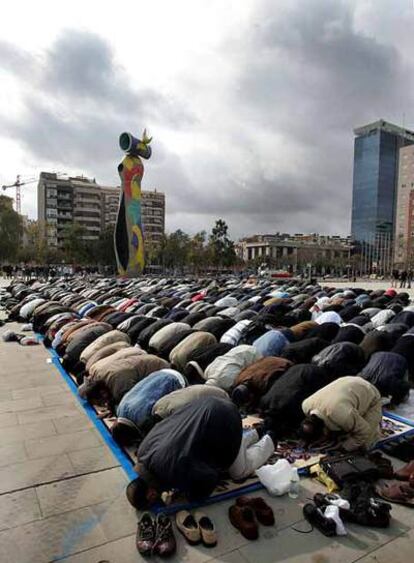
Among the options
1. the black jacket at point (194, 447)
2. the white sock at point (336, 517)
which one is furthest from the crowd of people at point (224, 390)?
the white sock at point (336, 517)

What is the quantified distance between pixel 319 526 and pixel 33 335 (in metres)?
10.9

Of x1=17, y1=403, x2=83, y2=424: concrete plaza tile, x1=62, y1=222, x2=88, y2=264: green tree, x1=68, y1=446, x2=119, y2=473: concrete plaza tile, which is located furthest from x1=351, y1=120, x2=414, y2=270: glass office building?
x1=68, y1=446, x2=119, y2=473: concrete plaza tile

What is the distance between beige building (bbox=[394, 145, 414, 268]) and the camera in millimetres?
101562

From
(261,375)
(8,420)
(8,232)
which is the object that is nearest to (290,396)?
(261,375)

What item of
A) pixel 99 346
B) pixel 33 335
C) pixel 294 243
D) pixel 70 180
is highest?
pixel 70 180

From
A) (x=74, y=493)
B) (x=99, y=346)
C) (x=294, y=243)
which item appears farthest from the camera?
(x=294, y=243)

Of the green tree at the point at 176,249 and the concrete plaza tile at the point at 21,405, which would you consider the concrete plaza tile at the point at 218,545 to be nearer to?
the concrete plaza tile at the point at 21,405

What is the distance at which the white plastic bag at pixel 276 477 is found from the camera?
3.73 meters

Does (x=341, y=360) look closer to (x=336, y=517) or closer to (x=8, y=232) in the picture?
(x=336, y=517)

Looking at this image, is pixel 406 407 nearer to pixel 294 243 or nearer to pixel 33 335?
pixel 33 335

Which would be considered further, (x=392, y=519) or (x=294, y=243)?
(x=294, y=243)

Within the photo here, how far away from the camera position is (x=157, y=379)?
4828 millimetres

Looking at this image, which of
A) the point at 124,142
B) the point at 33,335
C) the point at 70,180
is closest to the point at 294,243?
the point at 70,180

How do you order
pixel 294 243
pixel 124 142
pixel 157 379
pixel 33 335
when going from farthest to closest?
pixel 294 243 < pixel 124 142 < pixel 33 335 < pixel 157 379
